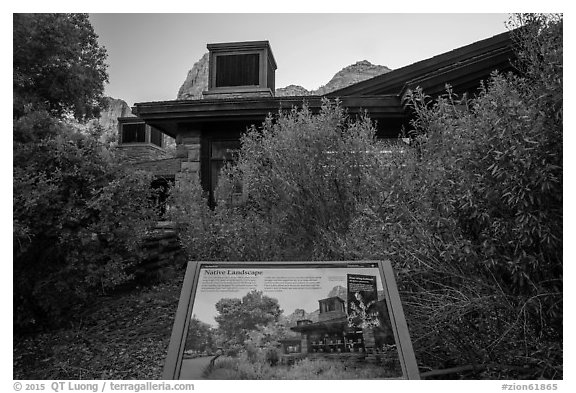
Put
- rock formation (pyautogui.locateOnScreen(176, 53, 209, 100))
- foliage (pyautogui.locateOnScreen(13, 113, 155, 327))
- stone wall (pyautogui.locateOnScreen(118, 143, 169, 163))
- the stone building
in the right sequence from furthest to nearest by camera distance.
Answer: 1. stone wall (pyautogui.locateOnScreen(118, 143, 169, 163))
2. rock formation (pyautogui.locateOnScreen(176, 53, 209, 100))
3. the stone building
4. foliage (pyautogui.locateOnScreen(13, 113, 155, 327))

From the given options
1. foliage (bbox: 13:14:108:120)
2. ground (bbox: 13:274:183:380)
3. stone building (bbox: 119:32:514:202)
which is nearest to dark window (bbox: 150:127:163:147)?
foliage (bbox: 13:14:108:120)

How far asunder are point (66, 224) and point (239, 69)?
638 centimetres

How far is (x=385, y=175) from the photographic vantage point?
3732 millimetres

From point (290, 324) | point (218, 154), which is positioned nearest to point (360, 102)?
point (218, 154)

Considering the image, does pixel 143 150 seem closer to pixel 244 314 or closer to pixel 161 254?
pixel 161 254

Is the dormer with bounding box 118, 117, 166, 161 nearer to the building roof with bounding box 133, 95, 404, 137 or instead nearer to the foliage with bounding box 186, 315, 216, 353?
the building roof with bounding box 133, 95, 404, 137

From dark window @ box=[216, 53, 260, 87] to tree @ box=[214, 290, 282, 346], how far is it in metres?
8.11

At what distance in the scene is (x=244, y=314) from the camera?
2.25 m

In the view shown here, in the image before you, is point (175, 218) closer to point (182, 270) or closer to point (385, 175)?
point (182, 270)

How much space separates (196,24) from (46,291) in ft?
11.7

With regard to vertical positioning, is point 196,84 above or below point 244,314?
above

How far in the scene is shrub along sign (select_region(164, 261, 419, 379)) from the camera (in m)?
2.05

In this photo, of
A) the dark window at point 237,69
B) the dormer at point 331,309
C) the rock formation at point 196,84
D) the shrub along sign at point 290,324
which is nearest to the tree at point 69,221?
the shrub along sign at point 290,324
